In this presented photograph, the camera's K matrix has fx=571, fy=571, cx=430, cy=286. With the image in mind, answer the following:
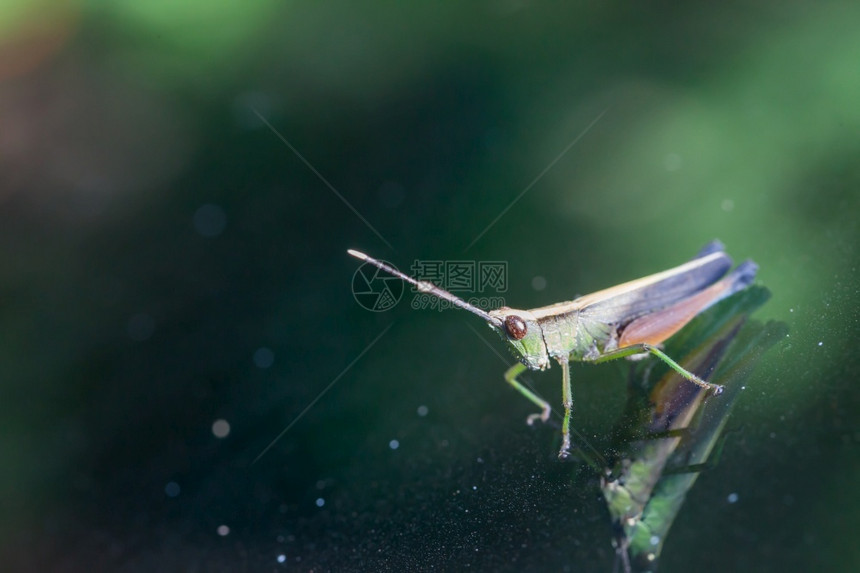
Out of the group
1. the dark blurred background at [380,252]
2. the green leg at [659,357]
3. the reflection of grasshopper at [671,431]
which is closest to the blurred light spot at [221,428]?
the dark blurred background at [380,252]

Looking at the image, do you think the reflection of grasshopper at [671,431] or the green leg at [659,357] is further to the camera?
the green leg at [659,357]

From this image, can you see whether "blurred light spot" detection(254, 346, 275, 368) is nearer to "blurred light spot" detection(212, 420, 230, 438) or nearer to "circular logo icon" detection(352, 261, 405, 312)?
"blurred light spot" detection(212, 420, 230, 438)

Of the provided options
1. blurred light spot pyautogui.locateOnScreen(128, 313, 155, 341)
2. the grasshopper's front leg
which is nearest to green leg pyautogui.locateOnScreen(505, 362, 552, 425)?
the grasshopper's front leg

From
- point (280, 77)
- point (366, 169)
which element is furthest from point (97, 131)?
point (366, 169)

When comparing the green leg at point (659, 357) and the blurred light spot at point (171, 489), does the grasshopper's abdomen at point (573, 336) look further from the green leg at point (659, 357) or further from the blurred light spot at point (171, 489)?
the blurred light spot at point (171, 489)

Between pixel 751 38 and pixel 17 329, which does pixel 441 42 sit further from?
pixel 17 329

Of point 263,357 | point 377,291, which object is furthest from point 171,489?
point 377,291
